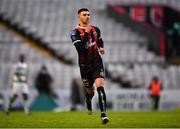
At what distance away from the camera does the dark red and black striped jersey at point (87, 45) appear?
40.1 feet

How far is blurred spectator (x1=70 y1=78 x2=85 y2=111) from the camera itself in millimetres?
25562

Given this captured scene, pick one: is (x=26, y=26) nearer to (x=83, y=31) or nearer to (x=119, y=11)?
(x=119, y=11)

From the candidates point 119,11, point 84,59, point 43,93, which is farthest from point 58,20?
point 84,59

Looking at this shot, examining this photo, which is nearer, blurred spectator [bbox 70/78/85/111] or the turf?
the turf

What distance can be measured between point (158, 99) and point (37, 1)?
1306cm

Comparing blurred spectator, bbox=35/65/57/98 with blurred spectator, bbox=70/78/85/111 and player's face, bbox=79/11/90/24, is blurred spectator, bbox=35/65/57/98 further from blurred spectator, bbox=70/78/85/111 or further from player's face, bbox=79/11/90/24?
player's face, bbox=79/11/90/24

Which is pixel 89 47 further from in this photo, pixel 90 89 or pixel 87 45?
pixel 90 89

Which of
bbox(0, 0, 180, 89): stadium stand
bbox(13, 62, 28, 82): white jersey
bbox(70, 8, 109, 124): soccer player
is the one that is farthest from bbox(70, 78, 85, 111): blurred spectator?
bbox(70, 8, 109, 124): soccer player

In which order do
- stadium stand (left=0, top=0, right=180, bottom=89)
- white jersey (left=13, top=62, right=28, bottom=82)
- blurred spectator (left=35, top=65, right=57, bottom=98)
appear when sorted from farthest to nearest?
1. stadium stand (left=0, top=0, right=180, bottom=89)
2. blurred spectator (left=35, top=65, right=57, bottom=98)
3. white jersey (left=13, top=62, right=28, bottom=82)

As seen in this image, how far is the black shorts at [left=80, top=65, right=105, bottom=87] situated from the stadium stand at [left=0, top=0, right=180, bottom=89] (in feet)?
50.7

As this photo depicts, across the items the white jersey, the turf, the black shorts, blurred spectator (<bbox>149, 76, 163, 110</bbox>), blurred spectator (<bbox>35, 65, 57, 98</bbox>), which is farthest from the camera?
blurred spectator (<bbox>35, 65, 57, 98</bbox>)

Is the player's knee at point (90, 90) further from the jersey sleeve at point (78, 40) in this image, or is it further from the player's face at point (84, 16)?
the player's face at point (84, 16)

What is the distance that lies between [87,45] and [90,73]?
2.07ft

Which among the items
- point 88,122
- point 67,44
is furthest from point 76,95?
point 88,122
